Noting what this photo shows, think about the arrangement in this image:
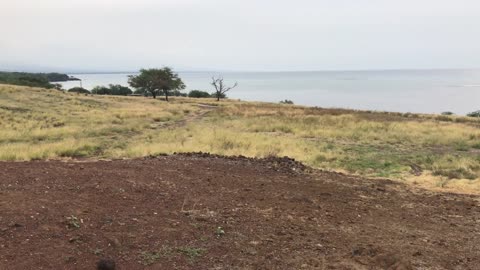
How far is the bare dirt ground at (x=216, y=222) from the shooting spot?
529 centimetres

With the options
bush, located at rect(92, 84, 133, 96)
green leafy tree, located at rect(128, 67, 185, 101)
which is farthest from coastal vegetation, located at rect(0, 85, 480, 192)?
bush, located at rect(92, 84, 133, 96)

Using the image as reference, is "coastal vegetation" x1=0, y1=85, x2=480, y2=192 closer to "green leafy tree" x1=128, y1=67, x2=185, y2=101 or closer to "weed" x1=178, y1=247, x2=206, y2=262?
"weed" x1=178, y1=247, x2=206, y2=262

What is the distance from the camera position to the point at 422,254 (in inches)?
231

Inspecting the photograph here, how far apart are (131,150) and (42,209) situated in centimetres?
993

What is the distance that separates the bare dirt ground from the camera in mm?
5293

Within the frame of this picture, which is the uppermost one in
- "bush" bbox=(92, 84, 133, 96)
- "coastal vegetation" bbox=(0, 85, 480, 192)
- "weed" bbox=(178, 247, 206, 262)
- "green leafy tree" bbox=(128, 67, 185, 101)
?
"green leafy tree" bbox=(128, 67, 185, 101)

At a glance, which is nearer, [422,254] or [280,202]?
[422,254]

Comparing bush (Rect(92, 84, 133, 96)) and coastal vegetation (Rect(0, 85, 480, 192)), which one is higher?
bush (Rect(92, 84, 133, 96))

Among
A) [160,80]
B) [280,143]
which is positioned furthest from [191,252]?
[160,80]

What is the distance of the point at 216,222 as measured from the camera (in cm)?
652

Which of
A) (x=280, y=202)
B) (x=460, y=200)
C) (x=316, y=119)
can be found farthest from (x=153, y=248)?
(x=316, y=119)

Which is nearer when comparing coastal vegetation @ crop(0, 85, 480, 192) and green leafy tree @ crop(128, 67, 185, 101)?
coastal vegetation @ crop(0, 85, 480, 192)

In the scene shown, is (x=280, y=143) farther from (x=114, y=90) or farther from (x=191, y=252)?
(x=114, y=90)

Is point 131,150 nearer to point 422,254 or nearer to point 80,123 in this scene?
point 422,254
